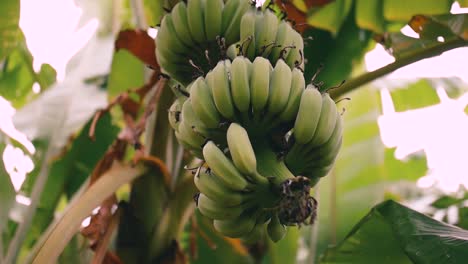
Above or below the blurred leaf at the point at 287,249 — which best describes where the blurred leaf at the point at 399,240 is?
above

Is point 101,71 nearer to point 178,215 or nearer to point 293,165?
point 178,215

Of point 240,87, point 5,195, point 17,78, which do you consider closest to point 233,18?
point 240,87

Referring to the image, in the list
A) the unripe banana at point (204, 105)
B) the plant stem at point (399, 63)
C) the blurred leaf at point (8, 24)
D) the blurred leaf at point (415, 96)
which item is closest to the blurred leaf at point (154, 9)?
the blurred leaf at point (8, 24)

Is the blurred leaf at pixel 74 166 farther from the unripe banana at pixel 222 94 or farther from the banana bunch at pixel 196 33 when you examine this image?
the unripe banana at pixel 222 94

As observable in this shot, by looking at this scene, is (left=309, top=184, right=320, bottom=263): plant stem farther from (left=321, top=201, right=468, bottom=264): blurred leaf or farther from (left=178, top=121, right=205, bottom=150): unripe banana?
(left=178, top=121, right=205, bottom=150): unripe banana

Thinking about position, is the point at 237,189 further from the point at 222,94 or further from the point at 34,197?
the point at 34,197

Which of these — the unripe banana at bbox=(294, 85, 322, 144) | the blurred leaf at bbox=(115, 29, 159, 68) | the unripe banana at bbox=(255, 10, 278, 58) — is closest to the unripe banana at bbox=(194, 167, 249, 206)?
the unripe banana at bbox=(294, 85, 322, 144)
